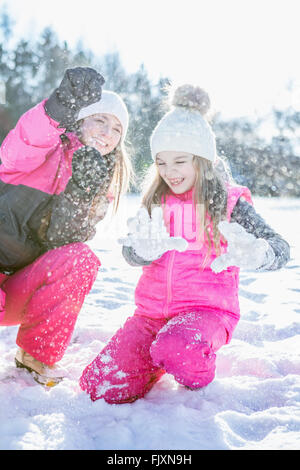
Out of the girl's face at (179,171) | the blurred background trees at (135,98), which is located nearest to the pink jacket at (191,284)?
the girl's face at (179,171)

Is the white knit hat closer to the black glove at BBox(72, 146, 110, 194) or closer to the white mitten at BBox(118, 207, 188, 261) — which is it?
the black glove at BBox(72, 146, 110, 194)

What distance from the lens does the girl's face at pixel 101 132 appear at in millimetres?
2057

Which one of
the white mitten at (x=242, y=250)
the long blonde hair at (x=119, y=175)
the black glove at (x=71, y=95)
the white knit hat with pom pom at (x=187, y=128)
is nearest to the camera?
the white mitten at (x=242, y=250)

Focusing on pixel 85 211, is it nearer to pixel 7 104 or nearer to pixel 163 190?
pixel 163 190

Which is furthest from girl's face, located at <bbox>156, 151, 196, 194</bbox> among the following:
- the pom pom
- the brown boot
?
the brown boot

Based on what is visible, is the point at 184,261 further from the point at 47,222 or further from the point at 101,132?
the point at 101,132

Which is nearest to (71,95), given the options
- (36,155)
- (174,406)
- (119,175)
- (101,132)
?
(36,155)

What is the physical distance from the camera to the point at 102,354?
5.90 ft

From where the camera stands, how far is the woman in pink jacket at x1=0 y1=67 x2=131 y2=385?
170cm

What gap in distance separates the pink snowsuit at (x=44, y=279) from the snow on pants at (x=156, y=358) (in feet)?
0.76

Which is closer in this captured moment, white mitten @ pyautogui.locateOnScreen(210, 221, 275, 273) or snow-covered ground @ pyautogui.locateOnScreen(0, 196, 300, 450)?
snow-covered ground @ pyautogui.locateOnScreen(0, 196, 300, 450)

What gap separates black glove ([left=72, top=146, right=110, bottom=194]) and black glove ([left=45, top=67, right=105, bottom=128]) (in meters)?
0.21

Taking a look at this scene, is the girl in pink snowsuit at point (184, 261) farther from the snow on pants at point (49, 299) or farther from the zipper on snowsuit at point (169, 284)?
the snow on pants at point (49, 299)

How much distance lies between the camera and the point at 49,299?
1792 mm
